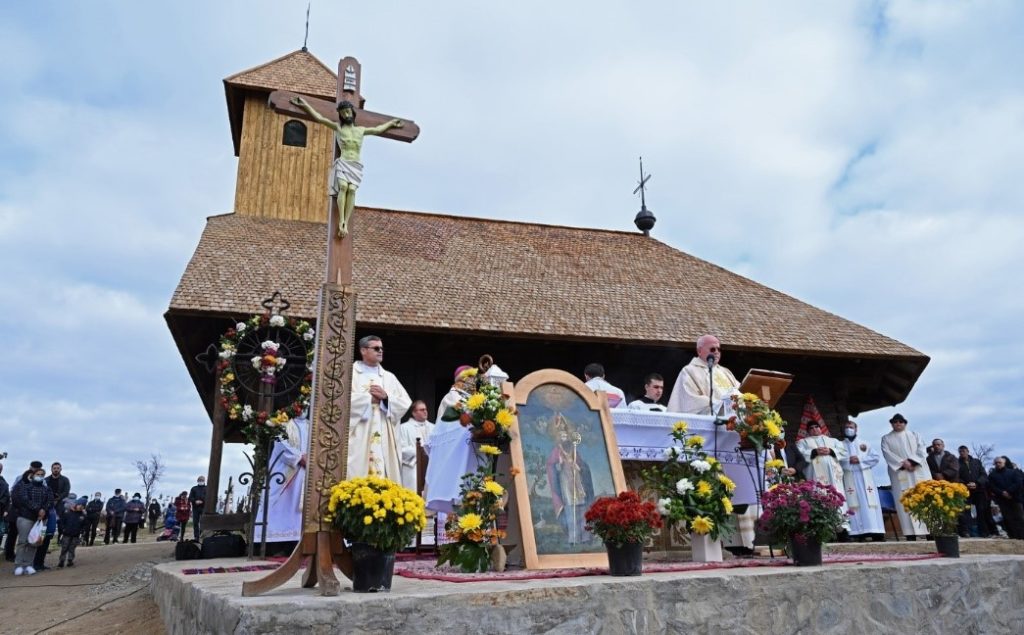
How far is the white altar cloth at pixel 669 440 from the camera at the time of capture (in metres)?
6.59

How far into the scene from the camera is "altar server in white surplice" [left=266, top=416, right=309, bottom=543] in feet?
29.9

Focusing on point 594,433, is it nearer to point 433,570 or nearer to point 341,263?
point 433,570

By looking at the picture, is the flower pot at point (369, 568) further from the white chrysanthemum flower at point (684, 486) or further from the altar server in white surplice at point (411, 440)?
the altar server in white surplice at point (411, 440)

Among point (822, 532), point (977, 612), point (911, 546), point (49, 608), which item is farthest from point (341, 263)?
point (911, 546)

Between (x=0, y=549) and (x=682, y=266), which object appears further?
(x=682, y=266)

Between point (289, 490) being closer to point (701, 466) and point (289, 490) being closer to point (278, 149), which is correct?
point (701, 466)

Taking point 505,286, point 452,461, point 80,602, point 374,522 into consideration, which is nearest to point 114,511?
point 80,602

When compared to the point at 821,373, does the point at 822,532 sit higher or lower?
lower

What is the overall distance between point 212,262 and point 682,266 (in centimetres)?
1049

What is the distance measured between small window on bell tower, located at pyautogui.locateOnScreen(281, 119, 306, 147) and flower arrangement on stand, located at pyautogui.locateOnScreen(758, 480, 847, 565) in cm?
1568

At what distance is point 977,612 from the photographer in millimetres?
5594

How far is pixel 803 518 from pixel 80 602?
25.9 ft

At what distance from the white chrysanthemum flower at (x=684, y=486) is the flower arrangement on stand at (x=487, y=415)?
145cm

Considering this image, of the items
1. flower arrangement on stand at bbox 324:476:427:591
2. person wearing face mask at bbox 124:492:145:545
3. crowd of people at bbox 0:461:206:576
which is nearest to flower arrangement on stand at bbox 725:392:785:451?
flower arrangement on stand at bbox 324:476:427:591
